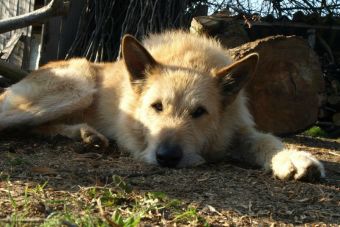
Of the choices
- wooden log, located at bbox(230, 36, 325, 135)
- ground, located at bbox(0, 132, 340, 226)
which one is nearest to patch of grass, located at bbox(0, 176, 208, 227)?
ground, located at bbox(0, 132, 340, 226)

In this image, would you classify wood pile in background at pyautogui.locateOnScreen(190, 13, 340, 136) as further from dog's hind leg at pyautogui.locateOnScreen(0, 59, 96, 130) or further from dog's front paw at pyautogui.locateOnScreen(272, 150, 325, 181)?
dog's front paw at pyautogui.locateOnScreen(272, 150, 325, 181)

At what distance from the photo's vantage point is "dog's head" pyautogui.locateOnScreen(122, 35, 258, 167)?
A: 418 centimetres

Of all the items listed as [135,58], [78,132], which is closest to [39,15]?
[135,58]

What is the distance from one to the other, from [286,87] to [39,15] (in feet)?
10.4

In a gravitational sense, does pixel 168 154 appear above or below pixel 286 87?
below

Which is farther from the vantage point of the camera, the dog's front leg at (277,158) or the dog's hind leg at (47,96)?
the dog's hind leg at (47,96)

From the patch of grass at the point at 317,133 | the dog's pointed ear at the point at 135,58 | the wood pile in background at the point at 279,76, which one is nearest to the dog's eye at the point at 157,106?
the dog's pointed ear at the point at 135,58

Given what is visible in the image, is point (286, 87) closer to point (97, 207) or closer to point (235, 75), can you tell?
point (235, 75)

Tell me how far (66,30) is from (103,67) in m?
2.31

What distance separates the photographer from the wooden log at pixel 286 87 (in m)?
6.38

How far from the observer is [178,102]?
4316 mm

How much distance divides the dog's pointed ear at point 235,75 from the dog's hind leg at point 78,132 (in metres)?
1.26

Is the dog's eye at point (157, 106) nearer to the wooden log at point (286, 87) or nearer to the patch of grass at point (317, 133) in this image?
the wooden log at point (286, 87)

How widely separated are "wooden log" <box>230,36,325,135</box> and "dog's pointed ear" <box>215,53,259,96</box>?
182cm
